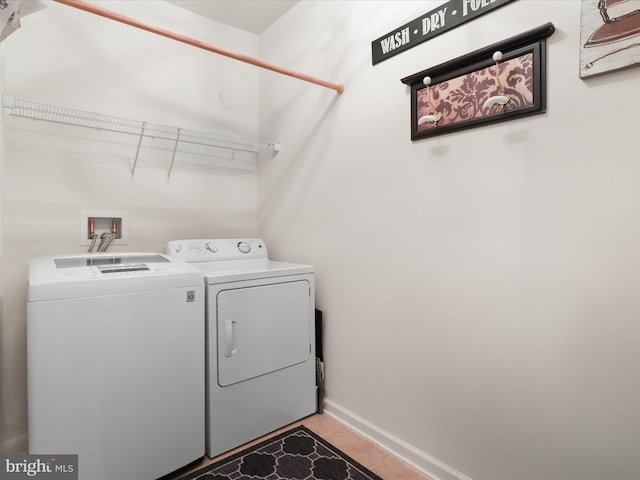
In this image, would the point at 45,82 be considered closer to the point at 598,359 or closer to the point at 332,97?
the point at 332,97

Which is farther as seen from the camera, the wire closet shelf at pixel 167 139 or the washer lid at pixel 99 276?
the wire closet shelf at pixel 167 139

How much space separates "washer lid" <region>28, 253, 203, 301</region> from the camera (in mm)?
1295

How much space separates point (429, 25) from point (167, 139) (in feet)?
5.43

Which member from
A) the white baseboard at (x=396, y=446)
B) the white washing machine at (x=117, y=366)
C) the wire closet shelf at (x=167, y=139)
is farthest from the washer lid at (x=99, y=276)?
the white baseboard at (x=396, y=446)

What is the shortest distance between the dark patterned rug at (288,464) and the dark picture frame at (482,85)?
1.59 metres

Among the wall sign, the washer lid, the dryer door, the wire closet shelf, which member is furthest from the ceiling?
the dryer door

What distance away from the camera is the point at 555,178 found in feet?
3.93

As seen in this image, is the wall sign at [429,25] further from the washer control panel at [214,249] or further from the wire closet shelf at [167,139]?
the washer control panel at [214,249]

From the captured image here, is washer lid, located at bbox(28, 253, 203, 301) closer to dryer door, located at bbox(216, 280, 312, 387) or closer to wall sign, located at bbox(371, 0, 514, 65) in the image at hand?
dryer door, located at bbox(216, 280, 312, 387)

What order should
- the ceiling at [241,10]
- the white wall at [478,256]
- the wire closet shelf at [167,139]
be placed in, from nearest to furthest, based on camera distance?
the white wall at [478,256] → the wire closet shelf at [167,139] → the ceiling at [241,10]

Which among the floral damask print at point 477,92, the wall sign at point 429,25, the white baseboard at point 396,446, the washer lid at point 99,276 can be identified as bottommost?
the white baseboard at point 396,446

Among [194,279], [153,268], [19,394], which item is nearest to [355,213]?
[194,279]

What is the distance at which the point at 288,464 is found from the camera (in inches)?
65.5

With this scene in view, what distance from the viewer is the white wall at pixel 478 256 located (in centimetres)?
110
